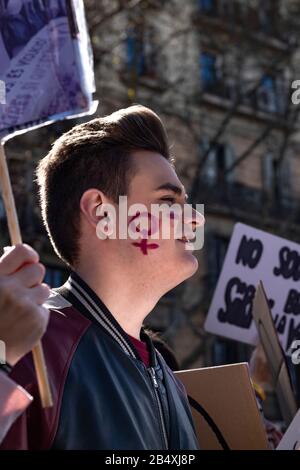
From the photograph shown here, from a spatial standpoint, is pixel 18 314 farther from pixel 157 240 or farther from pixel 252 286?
pixel 252 286

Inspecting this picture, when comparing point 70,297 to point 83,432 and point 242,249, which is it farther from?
point 242,249

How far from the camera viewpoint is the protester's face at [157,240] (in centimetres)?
211

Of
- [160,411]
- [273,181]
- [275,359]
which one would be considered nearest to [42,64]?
[160,411]

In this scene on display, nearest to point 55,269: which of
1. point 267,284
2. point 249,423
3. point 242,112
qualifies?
point 242,112

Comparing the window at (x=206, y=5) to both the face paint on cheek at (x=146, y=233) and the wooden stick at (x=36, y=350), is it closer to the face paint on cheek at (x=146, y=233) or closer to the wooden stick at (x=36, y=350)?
the face paint on cheek at (x=146, y=233)

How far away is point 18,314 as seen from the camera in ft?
4.89

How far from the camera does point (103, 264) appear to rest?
210 cm

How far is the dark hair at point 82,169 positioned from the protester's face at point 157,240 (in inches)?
1.7

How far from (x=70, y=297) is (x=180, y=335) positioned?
47.2 ft

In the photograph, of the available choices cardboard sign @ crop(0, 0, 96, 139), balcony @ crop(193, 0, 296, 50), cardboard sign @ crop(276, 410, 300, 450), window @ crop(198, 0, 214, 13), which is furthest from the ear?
window @ crop(198, 0, 214, 13)

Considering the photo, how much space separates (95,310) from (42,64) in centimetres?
66

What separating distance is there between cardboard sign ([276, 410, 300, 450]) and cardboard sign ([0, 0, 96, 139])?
114 cm

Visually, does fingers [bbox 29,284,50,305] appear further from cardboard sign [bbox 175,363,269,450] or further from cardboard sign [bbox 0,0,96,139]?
cardboard sign [bbox 175,363,269,450]

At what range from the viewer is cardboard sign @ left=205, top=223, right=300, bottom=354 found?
13.4 ft
